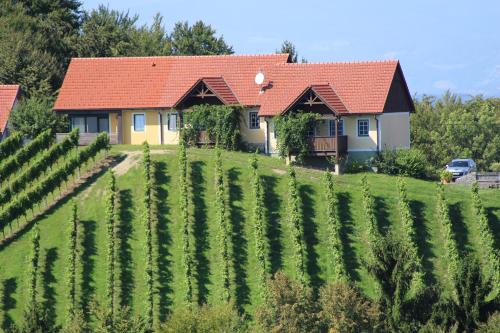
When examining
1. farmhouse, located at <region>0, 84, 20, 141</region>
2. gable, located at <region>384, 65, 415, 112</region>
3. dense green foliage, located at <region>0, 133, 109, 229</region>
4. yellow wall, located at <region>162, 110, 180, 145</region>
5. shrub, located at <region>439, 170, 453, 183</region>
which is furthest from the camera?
farmhouse, located at <region>0, 84, 20, 141</region>

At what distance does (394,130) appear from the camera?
7762cm

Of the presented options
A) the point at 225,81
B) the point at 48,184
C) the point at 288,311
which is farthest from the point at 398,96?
the point at 288,311

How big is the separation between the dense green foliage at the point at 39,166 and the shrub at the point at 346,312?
18.7 meters

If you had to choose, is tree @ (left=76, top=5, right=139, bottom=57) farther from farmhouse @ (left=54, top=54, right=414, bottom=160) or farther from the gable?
the gable

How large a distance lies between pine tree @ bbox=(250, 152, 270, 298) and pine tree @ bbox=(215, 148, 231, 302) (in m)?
1.43

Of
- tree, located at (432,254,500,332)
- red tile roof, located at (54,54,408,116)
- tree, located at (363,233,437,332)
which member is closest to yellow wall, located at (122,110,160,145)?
red tile roof, located at (54,54,408,116)

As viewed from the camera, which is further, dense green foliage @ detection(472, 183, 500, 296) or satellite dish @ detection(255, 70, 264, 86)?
satellite dish @ detection(255, 70, 264, 86)

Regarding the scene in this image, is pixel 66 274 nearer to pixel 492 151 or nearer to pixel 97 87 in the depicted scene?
pixel 97 87

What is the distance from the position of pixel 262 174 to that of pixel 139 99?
14204 millimetres

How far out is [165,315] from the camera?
6278 cm

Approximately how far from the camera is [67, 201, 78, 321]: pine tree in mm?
62781

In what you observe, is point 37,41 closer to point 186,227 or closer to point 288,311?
point 186,227

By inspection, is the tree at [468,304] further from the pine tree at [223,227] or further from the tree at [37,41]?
the tree at [37,41]

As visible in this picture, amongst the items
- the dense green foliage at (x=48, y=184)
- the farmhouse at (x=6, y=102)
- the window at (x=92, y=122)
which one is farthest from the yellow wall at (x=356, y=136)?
the farmhouse at (x=6, y=102)
